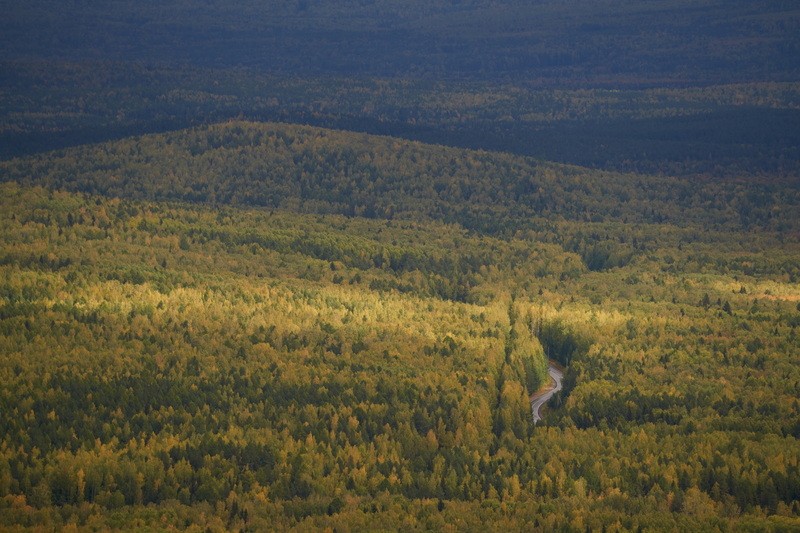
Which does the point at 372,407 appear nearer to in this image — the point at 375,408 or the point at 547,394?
the point at 375,408

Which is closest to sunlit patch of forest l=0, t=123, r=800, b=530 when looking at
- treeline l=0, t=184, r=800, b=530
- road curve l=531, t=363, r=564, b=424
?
treeline l=0, t=184, r=800, b=530

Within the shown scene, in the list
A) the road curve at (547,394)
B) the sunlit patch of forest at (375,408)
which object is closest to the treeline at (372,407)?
the sunlit patch of forest at (375,408)

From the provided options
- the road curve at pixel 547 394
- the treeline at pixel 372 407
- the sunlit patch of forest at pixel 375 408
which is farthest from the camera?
the road curve at pixel 547 394

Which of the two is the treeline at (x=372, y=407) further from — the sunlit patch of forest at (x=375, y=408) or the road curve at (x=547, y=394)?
the road curve at (x=547, y=394)

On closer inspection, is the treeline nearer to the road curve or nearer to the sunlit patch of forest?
the sunlit patch of forest

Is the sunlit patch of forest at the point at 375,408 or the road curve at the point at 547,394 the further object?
the road curve at the point at 547,394

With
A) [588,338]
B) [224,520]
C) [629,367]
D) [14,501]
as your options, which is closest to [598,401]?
[629,367]

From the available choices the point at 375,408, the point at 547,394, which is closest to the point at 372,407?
the point at 375,408

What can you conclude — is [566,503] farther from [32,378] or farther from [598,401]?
[32,378]
